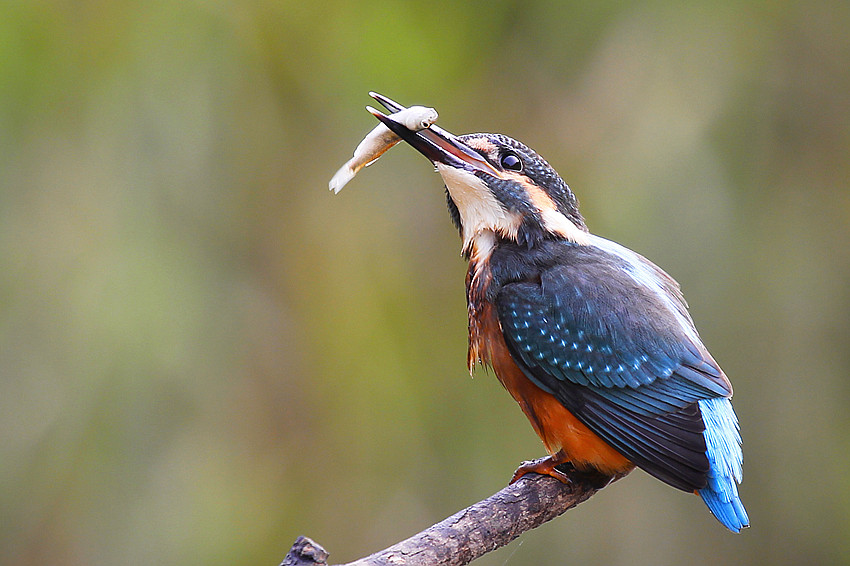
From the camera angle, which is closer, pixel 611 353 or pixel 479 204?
pixel 611 353

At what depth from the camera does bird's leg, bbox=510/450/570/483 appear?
236 cm

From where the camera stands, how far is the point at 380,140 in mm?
2422

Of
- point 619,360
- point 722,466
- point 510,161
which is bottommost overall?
point 722,466

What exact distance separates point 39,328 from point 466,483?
68.9 inches

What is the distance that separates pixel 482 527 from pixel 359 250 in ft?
7.44

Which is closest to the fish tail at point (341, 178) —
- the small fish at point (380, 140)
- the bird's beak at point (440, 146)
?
the small fish at point (380, 140)

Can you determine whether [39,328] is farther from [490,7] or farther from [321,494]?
[490,7]

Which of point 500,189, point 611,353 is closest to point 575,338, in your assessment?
point 611,353

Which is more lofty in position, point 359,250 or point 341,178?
point 341,178

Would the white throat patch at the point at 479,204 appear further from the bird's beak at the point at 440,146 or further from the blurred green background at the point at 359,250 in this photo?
the blurred green background at the point at 359,250

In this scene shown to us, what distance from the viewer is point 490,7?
170 inches

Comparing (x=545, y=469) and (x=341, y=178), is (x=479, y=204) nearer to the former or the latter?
(x=341, y=178)

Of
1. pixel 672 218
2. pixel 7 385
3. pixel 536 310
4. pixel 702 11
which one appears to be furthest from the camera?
pixel 702 11

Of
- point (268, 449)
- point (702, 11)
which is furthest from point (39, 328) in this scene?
point (702, 11)
